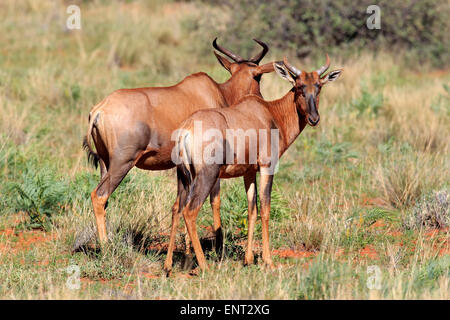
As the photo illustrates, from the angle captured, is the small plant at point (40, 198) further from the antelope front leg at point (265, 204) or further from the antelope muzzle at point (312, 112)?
the antelope muzzle at point (312, 112)

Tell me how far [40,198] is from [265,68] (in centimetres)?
352

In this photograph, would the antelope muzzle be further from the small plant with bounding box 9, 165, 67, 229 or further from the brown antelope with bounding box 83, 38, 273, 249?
the small plant with bounding box 9, 165, 67, 229

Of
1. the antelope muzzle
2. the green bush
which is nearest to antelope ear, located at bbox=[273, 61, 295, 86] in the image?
the antelope muzzle

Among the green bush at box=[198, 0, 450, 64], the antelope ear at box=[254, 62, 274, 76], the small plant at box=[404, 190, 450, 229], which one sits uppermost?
the green bush at box=[198, 0, 450, 64]

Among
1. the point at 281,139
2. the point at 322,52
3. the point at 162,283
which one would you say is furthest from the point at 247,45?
the point at 162,283

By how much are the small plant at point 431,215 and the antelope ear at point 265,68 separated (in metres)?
2.73

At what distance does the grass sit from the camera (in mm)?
7160

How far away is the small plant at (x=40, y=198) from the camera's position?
382 inches

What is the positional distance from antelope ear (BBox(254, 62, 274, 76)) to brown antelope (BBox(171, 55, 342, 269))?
746 mm

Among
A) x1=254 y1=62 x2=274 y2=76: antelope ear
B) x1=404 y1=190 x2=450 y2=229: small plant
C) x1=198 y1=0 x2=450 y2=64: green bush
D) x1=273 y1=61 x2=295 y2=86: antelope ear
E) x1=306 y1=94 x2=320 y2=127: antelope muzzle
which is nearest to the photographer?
x1=306 y1=94 x2=320 y2=127: antelope muzzle

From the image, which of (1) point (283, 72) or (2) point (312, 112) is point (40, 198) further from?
(2) point (312, 112)

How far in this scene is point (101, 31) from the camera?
865 inches

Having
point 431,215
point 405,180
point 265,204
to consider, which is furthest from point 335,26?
point 265,204
